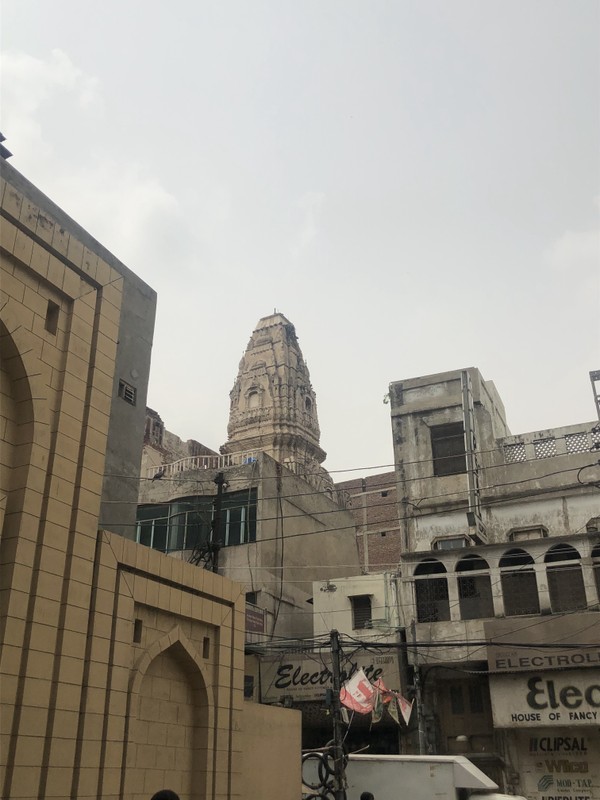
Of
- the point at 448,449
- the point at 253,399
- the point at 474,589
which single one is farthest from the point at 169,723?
the point at 253,399

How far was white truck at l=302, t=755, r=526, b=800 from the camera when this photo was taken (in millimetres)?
14297

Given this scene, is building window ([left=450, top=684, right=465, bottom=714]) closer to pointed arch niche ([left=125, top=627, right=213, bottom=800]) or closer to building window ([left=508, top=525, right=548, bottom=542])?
building window ([left=508, top=525, right=548, bottom=542])

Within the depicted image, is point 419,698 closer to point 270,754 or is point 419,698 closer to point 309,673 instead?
point 309,673

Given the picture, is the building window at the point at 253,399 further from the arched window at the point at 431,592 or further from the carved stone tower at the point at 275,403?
the arched window at the point at 431,592

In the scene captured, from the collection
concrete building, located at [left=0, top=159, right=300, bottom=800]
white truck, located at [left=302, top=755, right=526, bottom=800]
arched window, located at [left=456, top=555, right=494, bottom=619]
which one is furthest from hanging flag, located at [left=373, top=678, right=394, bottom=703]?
concrete building, located at [left=0, top=159, right=300, bottom=800]

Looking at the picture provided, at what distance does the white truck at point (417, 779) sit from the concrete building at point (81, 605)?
353 cm

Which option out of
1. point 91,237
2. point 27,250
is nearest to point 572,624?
point 91,237

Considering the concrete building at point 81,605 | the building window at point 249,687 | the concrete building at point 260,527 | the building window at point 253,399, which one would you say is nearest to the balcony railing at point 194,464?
the concrete building at point 260,527

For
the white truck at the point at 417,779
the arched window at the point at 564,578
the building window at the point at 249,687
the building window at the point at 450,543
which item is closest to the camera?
the white truck at the point at 417,779

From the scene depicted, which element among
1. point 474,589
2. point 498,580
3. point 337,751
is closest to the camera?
point 337,751

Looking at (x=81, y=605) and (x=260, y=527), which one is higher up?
(x=260, y=527)

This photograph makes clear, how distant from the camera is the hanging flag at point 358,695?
1714 cm

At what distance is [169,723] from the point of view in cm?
1081

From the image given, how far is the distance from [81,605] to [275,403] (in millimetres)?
50485
